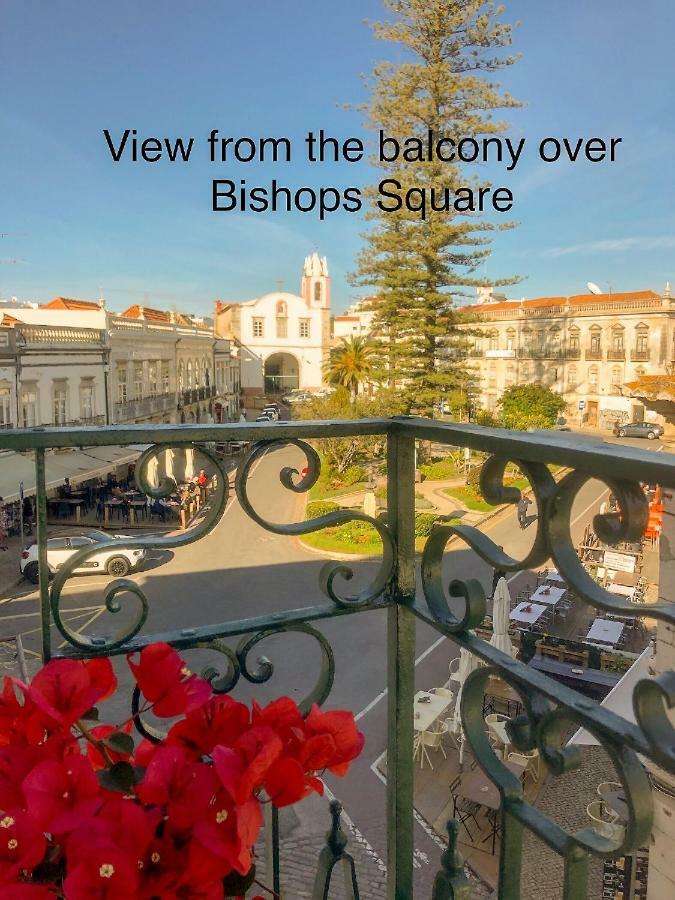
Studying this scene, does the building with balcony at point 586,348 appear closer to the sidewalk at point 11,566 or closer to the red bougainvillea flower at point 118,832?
the sidewalk at point 11,566

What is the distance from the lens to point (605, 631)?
8273 millimetres

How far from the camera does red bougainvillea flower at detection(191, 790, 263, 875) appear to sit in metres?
0.72

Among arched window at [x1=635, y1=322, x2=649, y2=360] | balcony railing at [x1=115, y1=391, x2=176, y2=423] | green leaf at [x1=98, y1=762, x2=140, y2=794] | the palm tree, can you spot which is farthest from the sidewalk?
arched window at [x1=635, y1=322, x2=649, y2=360]

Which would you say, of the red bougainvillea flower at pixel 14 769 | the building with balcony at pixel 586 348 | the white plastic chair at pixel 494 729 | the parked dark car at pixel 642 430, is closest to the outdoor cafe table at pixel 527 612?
the white plastic chair at pixel 494 729

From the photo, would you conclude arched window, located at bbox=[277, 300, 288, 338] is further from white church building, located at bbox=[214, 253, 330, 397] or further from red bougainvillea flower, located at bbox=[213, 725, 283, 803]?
red bougainvillea flower, located at bbox=[213, 725, 283, 803]

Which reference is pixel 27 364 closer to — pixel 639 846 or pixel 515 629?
pixel 515 629

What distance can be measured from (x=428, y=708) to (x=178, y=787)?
621 centimetres

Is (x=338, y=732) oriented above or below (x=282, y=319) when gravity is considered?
below

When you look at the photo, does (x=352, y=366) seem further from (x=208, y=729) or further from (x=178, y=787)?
(x=178, y=787)

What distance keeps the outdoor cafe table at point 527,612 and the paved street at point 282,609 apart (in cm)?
94

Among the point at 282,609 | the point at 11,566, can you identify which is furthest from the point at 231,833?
the point at 11,566

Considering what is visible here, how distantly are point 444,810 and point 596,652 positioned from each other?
2932 millimetres

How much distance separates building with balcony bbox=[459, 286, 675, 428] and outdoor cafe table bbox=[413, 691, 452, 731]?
1124 inches

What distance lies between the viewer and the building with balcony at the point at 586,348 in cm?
3484
